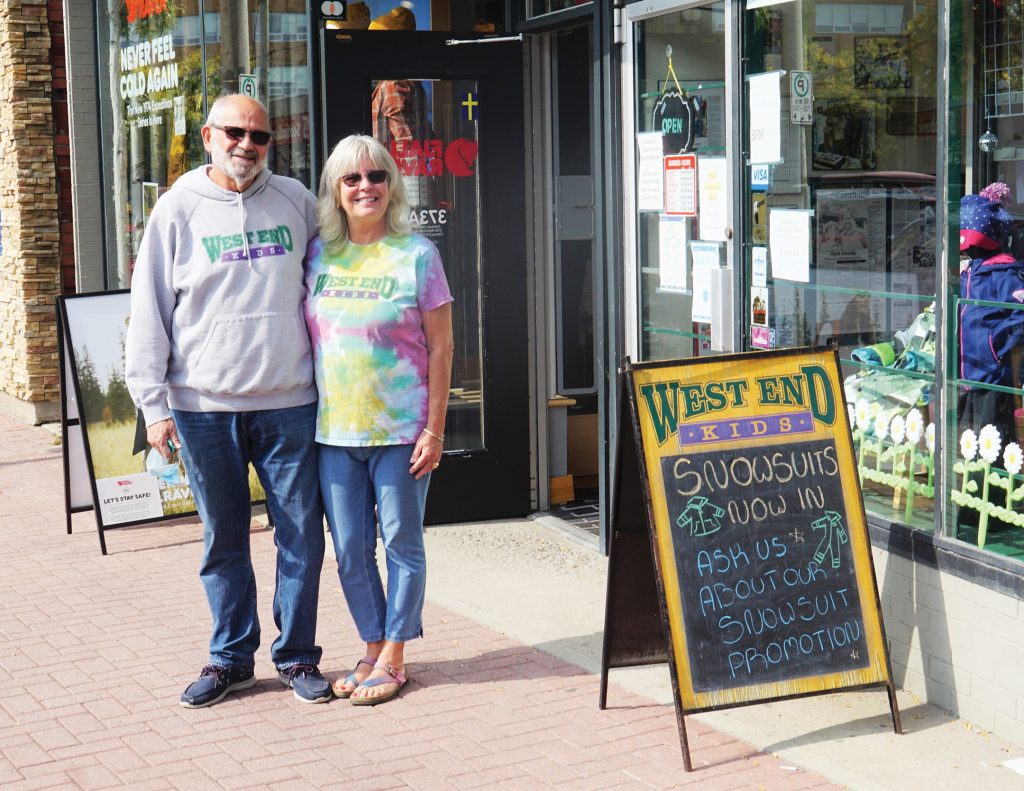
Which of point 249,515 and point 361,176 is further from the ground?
point 361,176

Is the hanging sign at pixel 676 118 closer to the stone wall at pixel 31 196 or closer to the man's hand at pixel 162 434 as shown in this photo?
the man's hand at pixel 162 434

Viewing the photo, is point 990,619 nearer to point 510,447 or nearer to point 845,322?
point 845,322

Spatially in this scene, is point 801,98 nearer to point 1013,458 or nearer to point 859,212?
point 859,212

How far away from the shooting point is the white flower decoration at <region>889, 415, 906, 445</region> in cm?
512

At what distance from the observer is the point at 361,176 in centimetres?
480

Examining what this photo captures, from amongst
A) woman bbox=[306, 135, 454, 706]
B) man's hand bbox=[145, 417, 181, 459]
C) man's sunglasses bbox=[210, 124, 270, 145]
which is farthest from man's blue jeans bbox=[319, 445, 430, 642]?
man's sunglasses bbox=[210, 124, 270, 145]

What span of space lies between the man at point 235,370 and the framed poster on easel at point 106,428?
2.47 m

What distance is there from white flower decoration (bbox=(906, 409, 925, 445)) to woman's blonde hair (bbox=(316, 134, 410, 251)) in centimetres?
188

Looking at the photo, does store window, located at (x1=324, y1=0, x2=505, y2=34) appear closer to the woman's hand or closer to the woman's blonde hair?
the woman's blonde hair

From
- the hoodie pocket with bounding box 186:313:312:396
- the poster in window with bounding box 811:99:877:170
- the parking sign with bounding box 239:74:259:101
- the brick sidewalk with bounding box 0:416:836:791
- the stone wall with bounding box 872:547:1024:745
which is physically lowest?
the brick sidewalk with bounding box 0:416:836:791

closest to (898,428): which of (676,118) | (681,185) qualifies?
(681,185)

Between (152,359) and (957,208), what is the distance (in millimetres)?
2717

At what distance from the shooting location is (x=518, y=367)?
7.55 metres

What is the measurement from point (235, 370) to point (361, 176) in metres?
0.78
